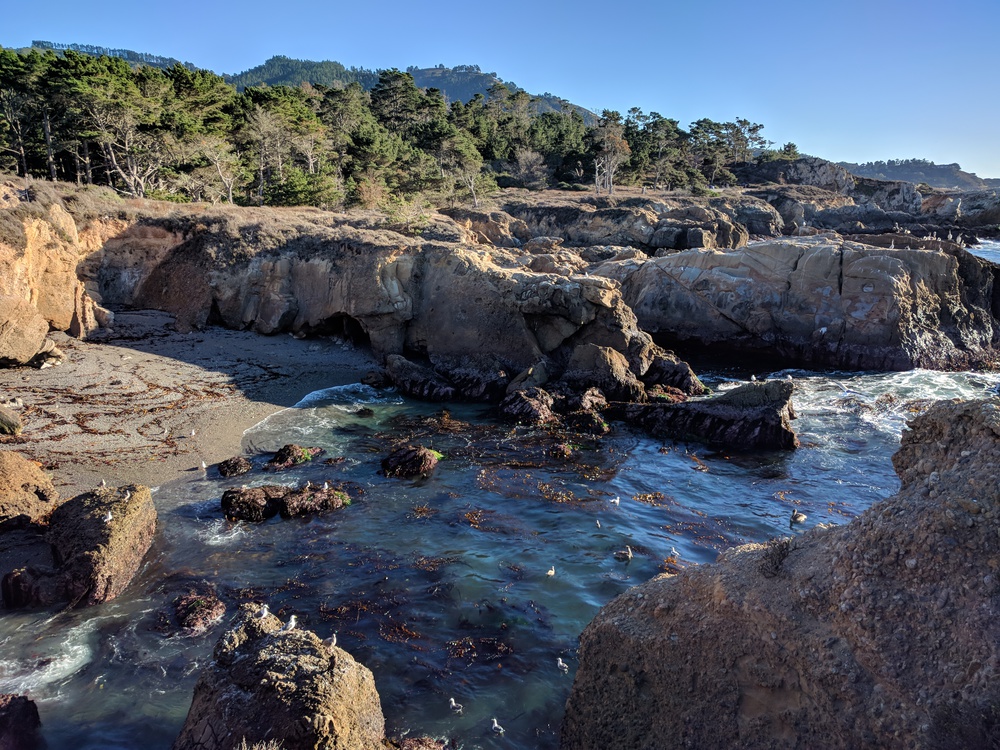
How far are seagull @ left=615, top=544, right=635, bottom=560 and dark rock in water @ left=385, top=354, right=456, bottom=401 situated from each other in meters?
10.4

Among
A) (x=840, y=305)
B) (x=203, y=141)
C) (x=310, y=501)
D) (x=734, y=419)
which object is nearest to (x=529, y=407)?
(x=734, y=419)

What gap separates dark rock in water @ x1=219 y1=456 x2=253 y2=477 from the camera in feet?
47.1

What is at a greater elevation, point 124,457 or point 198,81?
point 198,81

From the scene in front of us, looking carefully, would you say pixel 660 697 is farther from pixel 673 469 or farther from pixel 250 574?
pixel 673 469

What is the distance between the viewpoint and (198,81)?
40719 mm

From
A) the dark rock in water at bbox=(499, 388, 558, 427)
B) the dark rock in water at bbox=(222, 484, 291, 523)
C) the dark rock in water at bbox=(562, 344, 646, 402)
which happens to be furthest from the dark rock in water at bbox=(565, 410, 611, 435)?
the dark rock in water at bbox=(222, 484, 291, 523)

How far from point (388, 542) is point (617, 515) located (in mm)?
4717

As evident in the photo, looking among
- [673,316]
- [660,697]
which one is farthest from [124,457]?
[673,316]

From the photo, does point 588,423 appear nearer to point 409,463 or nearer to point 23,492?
point 409,463

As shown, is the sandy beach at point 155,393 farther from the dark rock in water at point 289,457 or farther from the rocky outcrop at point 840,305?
the rocky outcrop at point 840,305

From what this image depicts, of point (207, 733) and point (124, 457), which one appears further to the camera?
point (124, 457)

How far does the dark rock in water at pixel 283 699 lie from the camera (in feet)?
17.9

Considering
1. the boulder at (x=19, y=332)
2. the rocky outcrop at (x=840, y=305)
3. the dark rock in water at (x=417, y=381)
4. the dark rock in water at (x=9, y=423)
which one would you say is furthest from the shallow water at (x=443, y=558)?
the boulder at (x=19, y=332)

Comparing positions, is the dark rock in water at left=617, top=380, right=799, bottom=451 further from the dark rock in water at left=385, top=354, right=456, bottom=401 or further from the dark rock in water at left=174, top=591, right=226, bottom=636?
the dark rock in water at left=174, top=591, right=226, bottom=636
